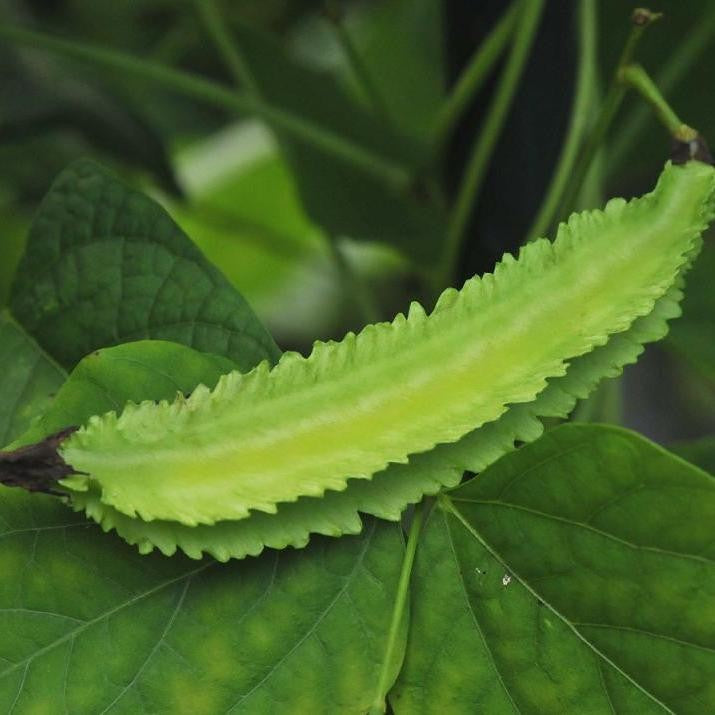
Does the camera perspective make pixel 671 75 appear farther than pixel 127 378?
Yes

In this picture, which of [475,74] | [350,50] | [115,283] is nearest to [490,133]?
[475,74]

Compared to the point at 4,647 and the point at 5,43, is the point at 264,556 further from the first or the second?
the point at 5,43

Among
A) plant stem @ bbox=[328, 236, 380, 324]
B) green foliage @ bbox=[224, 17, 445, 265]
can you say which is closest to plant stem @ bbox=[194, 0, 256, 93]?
green foliage @ bbox=[224, 17, 445, 265]

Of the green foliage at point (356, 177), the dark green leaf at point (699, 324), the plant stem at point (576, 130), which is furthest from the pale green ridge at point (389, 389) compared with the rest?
the green foliage at point (356, 177)

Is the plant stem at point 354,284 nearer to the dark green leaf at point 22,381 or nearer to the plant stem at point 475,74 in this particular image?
the plant stem at point 475,74

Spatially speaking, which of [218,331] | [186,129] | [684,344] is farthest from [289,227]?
[218,331]

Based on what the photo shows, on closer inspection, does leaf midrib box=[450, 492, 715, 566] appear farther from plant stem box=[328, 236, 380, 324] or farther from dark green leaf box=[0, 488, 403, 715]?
plant stem box=[328, 236, 380, 324]

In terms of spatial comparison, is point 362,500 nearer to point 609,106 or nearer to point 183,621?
point 183,621
